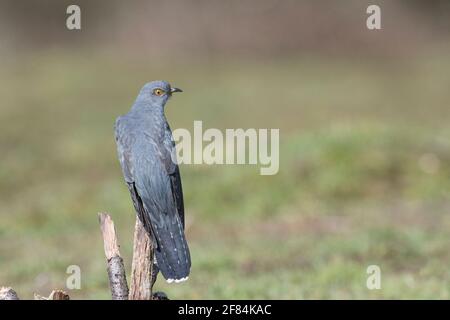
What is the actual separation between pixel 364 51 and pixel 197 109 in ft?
24.8

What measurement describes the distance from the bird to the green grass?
260 centimetres

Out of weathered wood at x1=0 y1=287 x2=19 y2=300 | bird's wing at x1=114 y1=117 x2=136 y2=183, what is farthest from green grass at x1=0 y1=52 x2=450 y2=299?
weathered wood at x1=0 y1=287 x2=19 y2=300

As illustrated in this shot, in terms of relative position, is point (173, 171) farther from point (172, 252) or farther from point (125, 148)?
point (172, 252)

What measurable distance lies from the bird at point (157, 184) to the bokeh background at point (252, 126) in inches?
105

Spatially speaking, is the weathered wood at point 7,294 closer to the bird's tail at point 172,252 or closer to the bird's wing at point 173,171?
the bird's tail at point 172,252

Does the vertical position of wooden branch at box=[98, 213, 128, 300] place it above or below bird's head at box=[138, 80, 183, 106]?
below

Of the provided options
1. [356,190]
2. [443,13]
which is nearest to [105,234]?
[356,190]

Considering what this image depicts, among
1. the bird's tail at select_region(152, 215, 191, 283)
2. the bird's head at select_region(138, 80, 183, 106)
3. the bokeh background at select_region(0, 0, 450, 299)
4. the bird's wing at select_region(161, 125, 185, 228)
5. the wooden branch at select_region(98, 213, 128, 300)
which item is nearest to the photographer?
the bird's tail at select_region(152, 215, 191, 283)

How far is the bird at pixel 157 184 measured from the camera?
5770mm

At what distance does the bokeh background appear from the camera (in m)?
9.89

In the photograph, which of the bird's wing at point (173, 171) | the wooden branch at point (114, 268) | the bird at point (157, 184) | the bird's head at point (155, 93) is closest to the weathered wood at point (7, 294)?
the wooden branch at point (114, 268)

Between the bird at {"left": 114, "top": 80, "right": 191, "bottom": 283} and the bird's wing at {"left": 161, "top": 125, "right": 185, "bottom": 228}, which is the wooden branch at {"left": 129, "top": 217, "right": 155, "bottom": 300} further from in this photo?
the bird's wing at {"left": 161, "top": 125, "right": 185, "bottom": 228}

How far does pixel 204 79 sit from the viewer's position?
22781 mm
